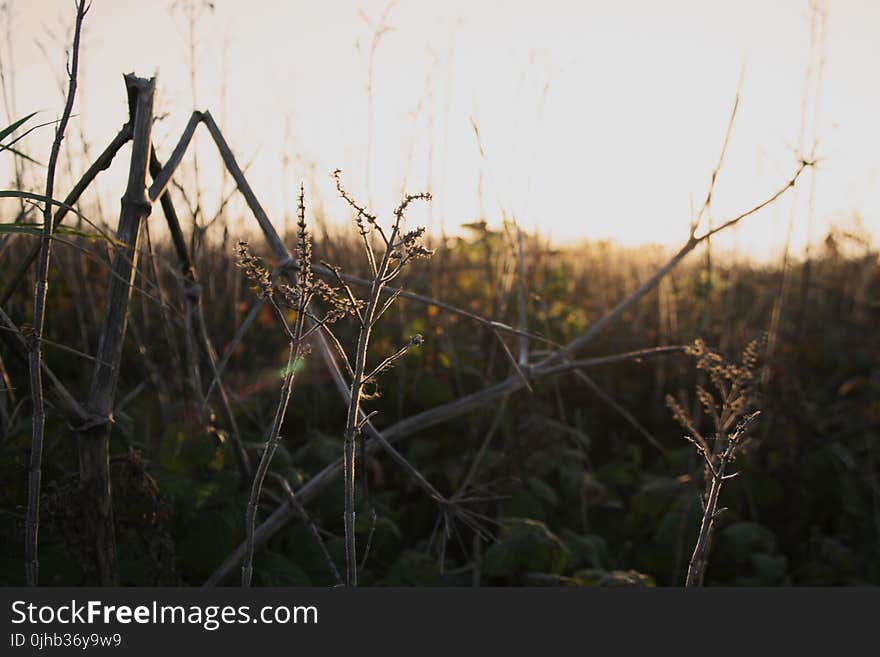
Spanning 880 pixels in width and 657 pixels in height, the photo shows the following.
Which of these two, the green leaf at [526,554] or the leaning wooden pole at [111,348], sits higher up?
the leaning wooden pole at [111,348]

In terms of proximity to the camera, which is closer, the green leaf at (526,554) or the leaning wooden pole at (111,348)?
the leaning wooden pole at (111,348)

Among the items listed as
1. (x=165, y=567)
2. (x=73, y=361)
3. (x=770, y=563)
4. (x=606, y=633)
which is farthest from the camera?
(x=73, y=361)

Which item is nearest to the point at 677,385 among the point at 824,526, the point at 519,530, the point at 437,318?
the point at 824,526

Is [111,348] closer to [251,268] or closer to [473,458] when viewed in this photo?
[251,268]

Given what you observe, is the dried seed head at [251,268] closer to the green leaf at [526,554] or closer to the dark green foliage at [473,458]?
the dark green foliage at [473,458]

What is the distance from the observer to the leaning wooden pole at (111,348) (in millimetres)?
1396

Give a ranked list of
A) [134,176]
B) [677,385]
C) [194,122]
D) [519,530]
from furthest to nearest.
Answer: [677,385] → [519,530] → [194,122] → [134,176]

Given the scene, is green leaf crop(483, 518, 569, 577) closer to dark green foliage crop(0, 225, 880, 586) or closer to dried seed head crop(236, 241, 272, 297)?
dark green foliage crop(0, 225, 880, 586)

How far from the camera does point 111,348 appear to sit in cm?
142

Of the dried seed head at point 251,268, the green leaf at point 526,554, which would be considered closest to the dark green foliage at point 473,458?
the green leaf at point 526,554

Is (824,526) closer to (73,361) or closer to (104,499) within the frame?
(104,499)

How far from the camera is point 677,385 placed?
3.81 metres

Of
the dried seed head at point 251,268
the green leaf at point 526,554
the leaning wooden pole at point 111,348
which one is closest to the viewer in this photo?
the dried seed head at point 251,268

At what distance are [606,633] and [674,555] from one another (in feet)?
4.66
